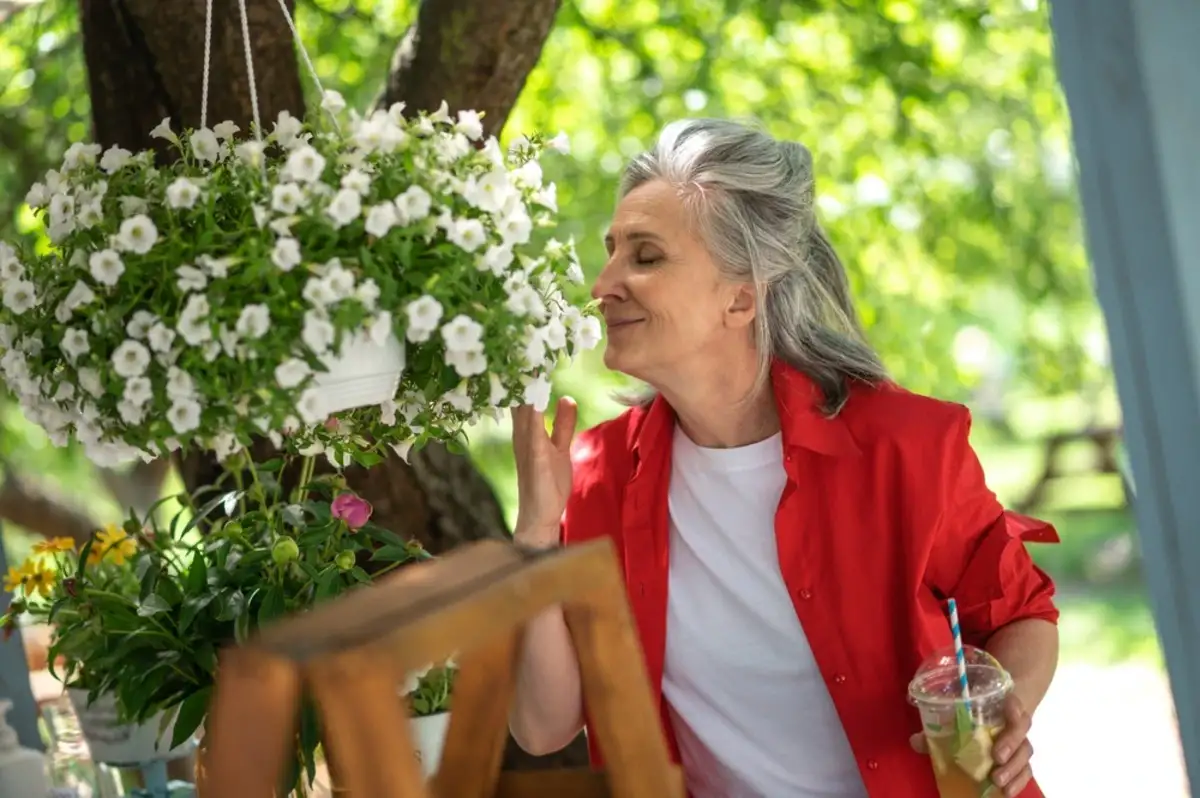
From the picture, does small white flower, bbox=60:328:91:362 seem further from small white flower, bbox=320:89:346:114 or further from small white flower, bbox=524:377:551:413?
small white flower, bbox=524:377:551:413

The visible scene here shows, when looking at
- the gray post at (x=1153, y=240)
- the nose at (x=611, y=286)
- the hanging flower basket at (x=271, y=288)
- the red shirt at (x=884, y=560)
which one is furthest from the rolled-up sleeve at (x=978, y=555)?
the hanging flower basket at (x=271, y=288)

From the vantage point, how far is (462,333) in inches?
48.3

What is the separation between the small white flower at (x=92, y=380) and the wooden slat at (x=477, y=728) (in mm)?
405

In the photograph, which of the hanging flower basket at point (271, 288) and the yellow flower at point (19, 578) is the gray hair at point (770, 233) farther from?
the yellow flower at point (19, 578)

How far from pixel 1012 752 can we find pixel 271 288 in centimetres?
93

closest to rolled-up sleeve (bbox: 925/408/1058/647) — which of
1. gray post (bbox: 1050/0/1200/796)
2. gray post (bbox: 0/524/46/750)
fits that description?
gray post (bbox: 1050/0/1200/796)

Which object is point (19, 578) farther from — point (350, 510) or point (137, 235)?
point (137, 235)

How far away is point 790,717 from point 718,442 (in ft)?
1.25

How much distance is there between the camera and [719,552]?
190cm

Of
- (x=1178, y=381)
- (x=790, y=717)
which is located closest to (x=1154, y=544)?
(x=1178, y=381)

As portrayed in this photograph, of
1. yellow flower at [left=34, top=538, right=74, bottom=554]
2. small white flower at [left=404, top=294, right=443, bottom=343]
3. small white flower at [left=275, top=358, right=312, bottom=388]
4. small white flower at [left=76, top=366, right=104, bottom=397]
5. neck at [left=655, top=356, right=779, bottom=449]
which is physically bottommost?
neck at [left=655, top=356, right=779, bottom=449]

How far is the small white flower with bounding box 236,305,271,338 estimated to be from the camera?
1150mm

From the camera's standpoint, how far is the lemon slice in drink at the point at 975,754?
4.94 ft

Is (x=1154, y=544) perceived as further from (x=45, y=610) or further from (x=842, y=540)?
(x=45, y=610)
